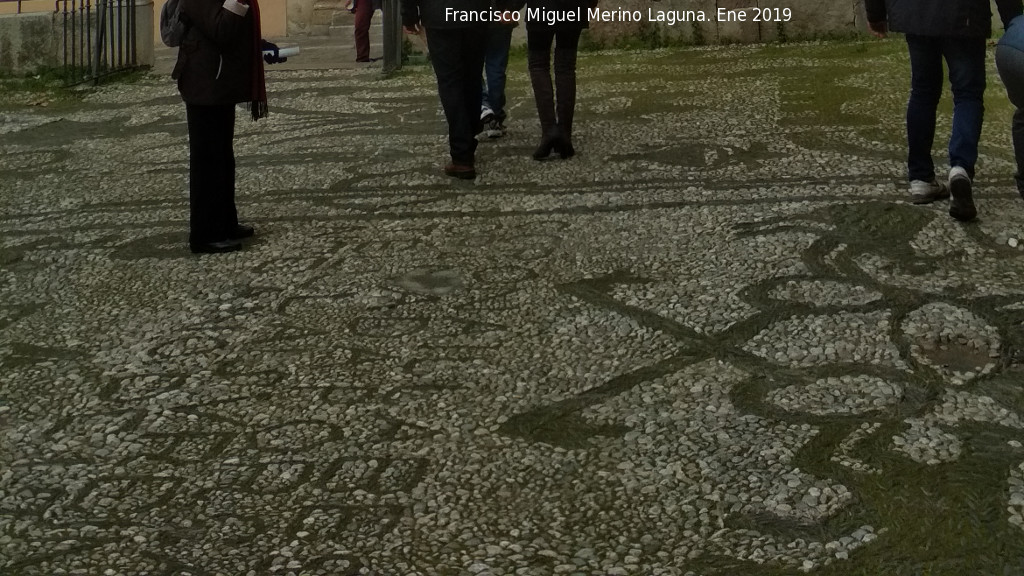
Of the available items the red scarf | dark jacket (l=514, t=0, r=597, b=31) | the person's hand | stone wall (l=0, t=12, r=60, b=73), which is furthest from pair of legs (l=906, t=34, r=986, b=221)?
stone wall (l=0, t=12, r=60, b=73)

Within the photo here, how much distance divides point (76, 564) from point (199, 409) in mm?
942

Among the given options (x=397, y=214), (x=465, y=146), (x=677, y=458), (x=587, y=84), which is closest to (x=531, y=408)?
(x=677, y=458)

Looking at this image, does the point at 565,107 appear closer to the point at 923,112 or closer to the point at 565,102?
the point at 565,102

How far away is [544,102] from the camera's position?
7.07 meters

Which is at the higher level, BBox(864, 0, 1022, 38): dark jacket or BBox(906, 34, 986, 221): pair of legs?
BBox(864, 0, 1022, 38): dark jacket

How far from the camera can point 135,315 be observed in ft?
15.8

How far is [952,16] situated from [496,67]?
326cm

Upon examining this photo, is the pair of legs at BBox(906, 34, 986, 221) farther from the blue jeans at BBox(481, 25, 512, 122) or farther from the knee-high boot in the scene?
the blue jeans at BBox(481, 25, 512, 122)

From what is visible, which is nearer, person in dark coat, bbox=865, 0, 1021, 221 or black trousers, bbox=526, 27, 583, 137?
person in dark coat, bbox=865, 0, 1021, 221

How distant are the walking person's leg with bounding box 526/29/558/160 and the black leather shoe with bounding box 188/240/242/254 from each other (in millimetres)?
2116

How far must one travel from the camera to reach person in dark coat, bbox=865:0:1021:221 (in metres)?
5.27

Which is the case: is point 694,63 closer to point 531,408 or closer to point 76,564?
point 531,408

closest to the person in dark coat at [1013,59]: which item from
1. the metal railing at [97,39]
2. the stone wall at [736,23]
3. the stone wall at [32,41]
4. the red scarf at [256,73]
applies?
the red scarf at [256,73]

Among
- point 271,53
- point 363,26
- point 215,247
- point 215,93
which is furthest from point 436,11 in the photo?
point 363,26
